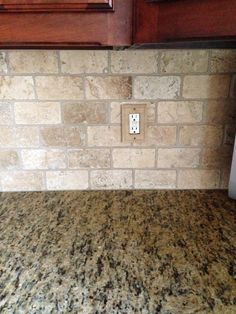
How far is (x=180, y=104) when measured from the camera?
1.04 metres

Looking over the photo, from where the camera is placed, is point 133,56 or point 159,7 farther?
point 133,56

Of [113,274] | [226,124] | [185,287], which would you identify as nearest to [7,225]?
[113,274]

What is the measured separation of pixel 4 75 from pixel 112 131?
0.42 m

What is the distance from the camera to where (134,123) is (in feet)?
3.47

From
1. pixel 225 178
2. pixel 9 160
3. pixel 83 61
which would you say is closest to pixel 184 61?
pixel 83 61

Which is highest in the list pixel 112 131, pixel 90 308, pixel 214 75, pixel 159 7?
pixel 159 7

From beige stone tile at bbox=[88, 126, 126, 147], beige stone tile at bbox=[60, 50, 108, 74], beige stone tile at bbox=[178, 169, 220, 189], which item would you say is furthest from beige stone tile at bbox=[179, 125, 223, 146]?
beige stone tile at bbox=[60, 50, 108, 74]

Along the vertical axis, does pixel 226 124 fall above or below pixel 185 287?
above

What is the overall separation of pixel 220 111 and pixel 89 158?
510mm

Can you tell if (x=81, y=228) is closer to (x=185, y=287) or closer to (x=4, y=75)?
(x=185, y=287)

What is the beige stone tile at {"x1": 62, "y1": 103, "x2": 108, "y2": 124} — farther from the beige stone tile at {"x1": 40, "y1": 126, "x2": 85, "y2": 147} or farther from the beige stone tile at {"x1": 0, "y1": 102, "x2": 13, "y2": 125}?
the beige stone tile at {"x1": 0, "y1": 102, "x2": 13, "y2": 125}

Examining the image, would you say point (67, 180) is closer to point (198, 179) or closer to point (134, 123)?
point (134, 123)

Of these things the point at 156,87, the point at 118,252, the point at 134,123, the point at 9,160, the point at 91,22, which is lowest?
the point at 118,252

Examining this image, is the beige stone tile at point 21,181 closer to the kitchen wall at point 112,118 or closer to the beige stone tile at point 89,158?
the kitchen wall at point 112,118
